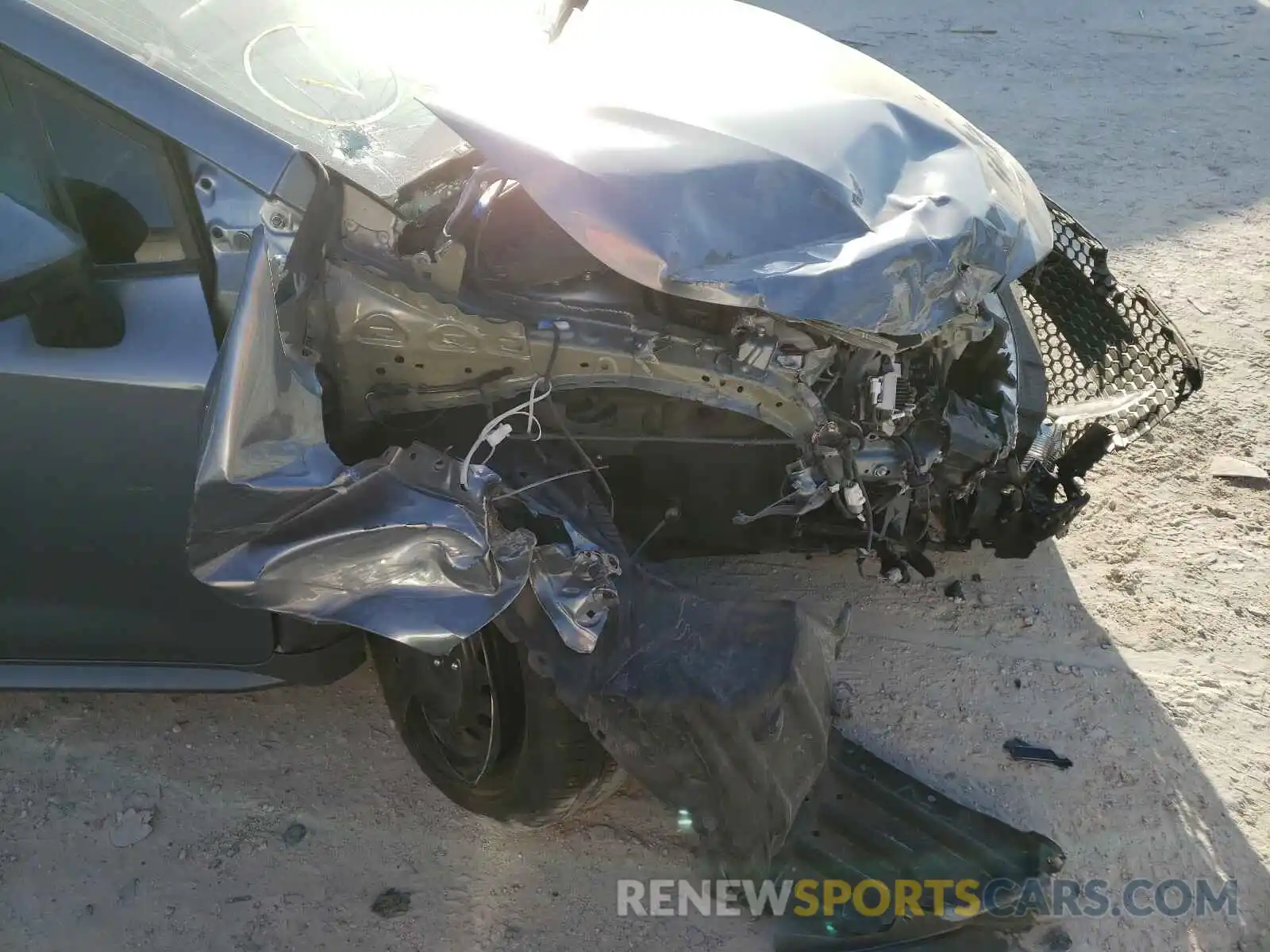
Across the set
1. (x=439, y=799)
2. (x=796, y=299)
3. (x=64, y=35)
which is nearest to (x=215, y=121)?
(x=64, y=35)

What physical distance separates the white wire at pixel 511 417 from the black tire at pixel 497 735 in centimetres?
40

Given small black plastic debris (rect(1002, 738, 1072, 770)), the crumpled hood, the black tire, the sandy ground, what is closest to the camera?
the crumpled hood

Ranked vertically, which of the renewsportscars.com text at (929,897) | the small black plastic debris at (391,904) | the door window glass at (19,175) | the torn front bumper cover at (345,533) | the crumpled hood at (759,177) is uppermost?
the crumpled hood at (759,177)

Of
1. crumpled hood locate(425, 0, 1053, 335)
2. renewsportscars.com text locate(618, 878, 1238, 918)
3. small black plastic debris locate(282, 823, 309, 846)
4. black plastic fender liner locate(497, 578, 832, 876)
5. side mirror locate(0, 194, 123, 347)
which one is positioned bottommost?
small black plastic debris locate(282, 823, 309, 846)

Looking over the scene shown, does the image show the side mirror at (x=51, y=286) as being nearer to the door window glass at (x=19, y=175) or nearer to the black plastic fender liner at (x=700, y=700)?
the door window glass at (x=19, y=175)

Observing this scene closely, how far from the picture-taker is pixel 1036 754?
2432 mm

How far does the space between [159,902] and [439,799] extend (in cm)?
68

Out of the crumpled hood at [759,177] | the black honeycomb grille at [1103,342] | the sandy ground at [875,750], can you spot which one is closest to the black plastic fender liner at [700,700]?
the sandy ground at [875,750]

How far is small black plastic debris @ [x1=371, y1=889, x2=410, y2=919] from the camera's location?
215cm

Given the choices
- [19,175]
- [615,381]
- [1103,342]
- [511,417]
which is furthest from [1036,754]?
[19,175]

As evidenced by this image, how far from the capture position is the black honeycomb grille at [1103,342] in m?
2.68

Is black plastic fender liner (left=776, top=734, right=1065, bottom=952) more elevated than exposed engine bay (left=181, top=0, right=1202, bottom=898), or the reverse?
exposed engine bay (left=181, top=0, right=1202, bottom=898)

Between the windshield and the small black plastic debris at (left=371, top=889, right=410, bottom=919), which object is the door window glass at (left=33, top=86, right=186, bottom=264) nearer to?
the windshield

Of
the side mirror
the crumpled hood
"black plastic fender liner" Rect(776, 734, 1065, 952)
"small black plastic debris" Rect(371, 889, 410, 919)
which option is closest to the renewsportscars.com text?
"black plastic fender liner" Rect(776, 734, 1065, 952)
